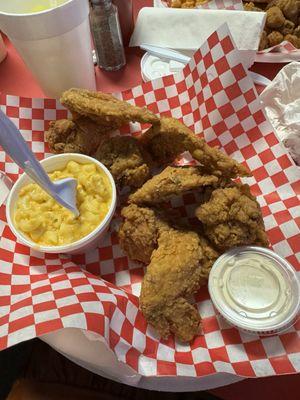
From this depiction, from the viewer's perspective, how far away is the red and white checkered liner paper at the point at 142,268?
1.32m

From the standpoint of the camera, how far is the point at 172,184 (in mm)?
1555

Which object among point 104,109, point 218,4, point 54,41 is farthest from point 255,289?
point 218,4

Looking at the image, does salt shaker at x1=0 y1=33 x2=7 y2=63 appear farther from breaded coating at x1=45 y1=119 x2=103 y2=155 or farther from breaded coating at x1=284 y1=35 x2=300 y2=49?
breaded coating at x1=284 y1=35 x2=300 y2=49

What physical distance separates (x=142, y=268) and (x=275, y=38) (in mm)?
1446

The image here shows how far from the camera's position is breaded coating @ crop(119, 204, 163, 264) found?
5.18ft

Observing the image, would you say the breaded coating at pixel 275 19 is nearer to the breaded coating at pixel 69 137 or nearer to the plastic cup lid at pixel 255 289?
the breaded coating at pixel 69 137

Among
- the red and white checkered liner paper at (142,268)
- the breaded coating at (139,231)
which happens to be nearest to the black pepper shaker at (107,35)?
the red and white checkered liner paper at (142,268)

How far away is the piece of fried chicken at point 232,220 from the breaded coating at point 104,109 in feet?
1.41

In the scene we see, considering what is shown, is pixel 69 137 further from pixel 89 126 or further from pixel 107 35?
pixel 107 35

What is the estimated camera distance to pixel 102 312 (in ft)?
4.36

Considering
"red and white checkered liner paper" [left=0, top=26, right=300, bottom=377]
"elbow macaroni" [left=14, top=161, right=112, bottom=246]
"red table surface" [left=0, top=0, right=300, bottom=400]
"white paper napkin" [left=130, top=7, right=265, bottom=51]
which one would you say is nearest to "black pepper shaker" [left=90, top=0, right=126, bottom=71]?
"red table surface" [left=0, top=0, right=300, bottom=400]

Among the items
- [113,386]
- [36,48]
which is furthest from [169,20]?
[113,386]

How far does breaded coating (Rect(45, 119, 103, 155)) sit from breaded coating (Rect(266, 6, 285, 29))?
1.19 metres

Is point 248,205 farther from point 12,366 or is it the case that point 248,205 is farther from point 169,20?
point 12,366
